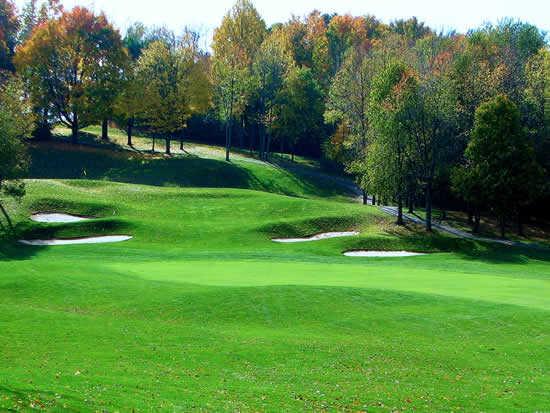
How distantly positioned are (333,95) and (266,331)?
59.2 metres

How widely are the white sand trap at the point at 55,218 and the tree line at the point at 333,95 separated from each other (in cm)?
398

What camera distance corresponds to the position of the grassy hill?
60.7 ft

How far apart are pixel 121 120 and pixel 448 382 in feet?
242

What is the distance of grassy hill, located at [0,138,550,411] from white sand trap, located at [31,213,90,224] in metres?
1.46

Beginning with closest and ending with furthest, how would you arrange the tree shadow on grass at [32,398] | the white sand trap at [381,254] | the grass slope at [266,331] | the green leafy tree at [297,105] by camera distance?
the tree shadow on grass at [32,398], the grass slope at [266,331], the white sand trap at [381,254], the green leafy tree at [297,105]

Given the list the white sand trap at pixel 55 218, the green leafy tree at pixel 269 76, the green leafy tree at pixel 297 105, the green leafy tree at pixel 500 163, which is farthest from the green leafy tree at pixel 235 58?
the green leafy tree at pixel 500 163

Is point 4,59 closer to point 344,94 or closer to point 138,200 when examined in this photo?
point 138,200

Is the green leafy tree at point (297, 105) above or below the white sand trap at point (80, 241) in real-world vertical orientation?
above

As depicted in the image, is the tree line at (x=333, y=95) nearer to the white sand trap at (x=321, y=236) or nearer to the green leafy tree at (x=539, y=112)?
the green leafy tree at (x=539, y=112)

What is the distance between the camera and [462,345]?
83.9ft

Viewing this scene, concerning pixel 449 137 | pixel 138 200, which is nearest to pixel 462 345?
pixel 449 137

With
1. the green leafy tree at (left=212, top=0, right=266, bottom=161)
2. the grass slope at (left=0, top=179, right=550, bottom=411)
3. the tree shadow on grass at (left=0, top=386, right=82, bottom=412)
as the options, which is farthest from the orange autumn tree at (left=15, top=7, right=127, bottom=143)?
the tree shadow on grass at (left=0, top=386, right=82, bottom=412)

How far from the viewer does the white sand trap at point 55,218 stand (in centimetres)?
5734

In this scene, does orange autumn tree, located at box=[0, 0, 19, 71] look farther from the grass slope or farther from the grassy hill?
the grass slope
